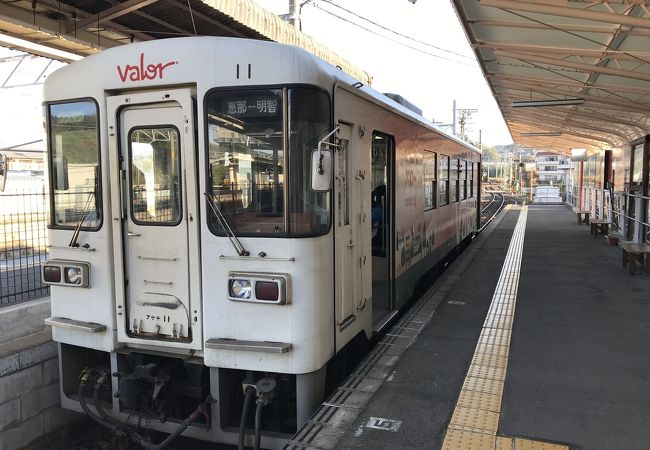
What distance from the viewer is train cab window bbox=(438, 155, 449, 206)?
859 centimetres

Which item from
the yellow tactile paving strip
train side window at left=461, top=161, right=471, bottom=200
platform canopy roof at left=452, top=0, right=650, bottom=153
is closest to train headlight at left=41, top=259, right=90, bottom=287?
the yellow tactile paving strip

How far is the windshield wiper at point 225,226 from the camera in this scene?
3574 millimetres

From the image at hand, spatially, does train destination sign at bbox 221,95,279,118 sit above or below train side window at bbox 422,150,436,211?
above

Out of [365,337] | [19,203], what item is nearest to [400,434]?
[365,337]

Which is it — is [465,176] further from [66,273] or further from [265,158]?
[66,273]

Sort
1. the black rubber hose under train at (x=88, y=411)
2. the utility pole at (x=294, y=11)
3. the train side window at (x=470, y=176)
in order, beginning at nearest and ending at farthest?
the black rubber hose under train at (x=88, y=411), the utility pole at (x=294, y=11), the train side window at (x=470, y=176)

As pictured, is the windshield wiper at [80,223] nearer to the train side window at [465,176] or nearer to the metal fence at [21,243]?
the metal fence at [21,243]

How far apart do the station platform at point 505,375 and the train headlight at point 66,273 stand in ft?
6.36

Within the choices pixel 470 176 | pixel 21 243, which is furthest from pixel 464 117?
pixel 21 243

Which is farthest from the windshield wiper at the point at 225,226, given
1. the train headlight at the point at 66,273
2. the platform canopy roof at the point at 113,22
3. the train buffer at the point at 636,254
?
the train buffer at the point at 636,254

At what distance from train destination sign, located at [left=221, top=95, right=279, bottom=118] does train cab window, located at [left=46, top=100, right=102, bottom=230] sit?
1063 millimetres

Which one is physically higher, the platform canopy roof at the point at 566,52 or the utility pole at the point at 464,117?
the utility pole at the point at 464,117

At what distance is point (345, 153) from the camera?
170 inches

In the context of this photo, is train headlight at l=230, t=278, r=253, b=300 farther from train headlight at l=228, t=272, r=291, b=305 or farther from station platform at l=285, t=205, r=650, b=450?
station platform at l=285, t=205, r=650, b=450
